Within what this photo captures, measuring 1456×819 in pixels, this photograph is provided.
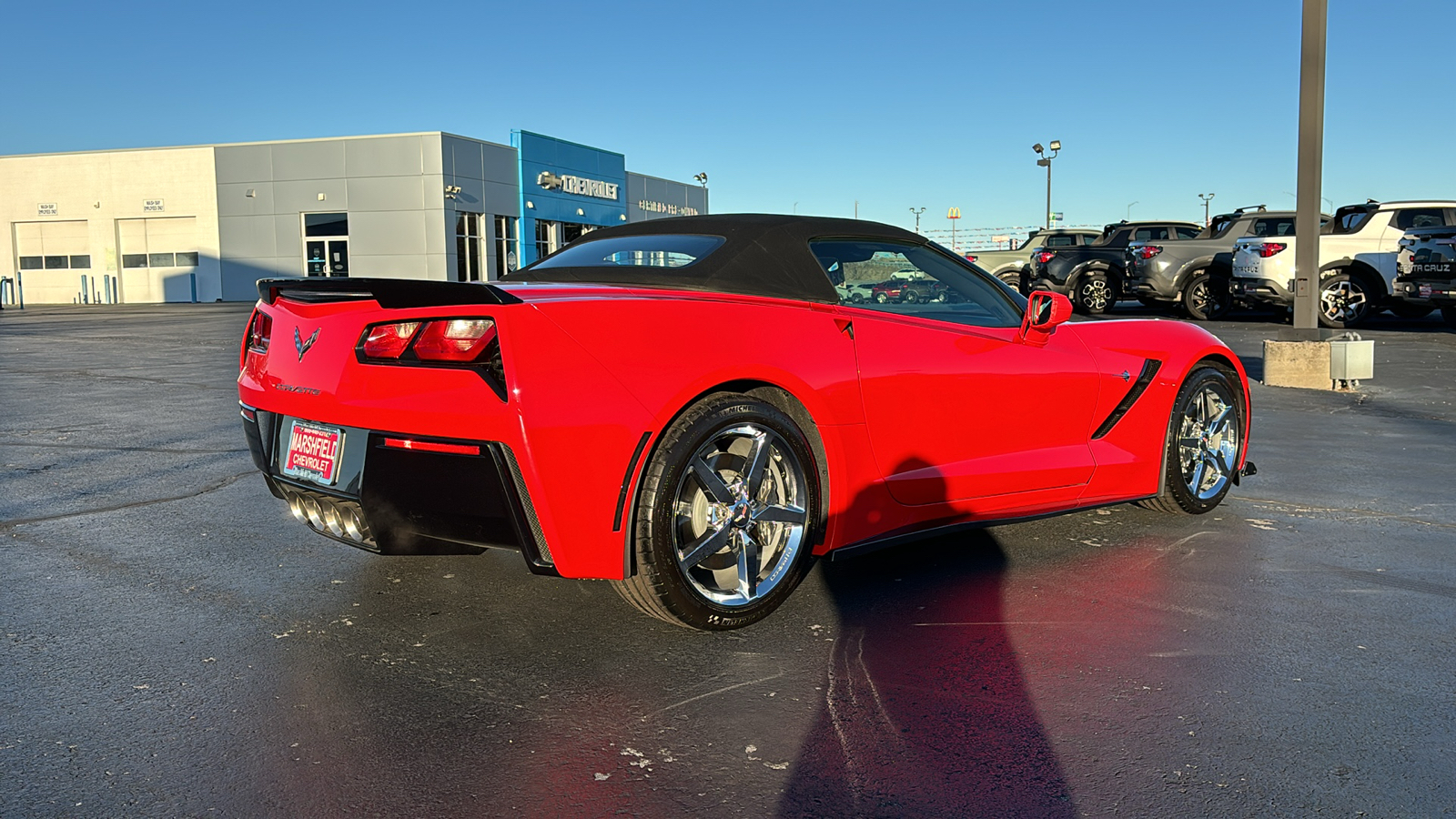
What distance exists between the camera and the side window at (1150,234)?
75.9ft

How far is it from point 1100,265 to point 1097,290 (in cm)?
50

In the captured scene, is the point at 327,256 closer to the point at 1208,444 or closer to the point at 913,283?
the point at 1208,444

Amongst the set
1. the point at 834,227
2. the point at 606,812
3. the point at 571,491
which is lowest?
the point at 606,812

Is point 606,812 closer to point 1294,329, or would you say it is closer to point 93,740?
point 93,740

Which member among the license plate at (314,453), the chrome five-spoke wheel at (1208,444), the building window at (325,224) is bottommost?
the chrome five-spoke wheel at (1208,444)

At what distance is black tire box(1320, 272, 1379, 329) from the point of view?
696 inches

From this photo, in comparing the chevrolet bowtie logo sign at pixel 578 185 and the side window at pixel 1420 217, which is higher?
the chevrolet bowtie logo sign at pixel 578 185

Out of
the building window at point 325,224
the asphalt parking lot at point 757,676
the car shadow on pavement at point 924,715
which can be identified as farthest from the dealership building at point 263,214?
the car shadow on pavement at point 924,715

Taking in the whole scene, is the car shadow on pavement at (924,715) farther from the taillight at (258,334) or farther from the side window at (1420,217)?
the side window at (1420,217)

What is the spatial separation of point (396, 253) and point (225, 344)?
24.9 metres

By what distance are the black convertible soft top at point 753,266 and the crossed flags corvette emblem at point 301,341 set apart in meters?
0.95

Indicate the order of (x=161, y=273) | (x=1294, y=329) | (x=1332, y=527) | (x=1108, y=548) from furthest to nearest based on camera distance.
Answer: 1. (x=161, y=273)
2. (x=1294, y=329)
3. (x=1332, y=527)
4. (x=1108, y=548)

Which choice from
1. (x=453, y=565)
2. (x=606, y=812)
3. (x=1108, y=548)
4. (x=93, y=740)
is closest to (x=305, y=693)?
(x=93, y=740)

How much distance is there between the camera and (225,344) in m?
18.3
